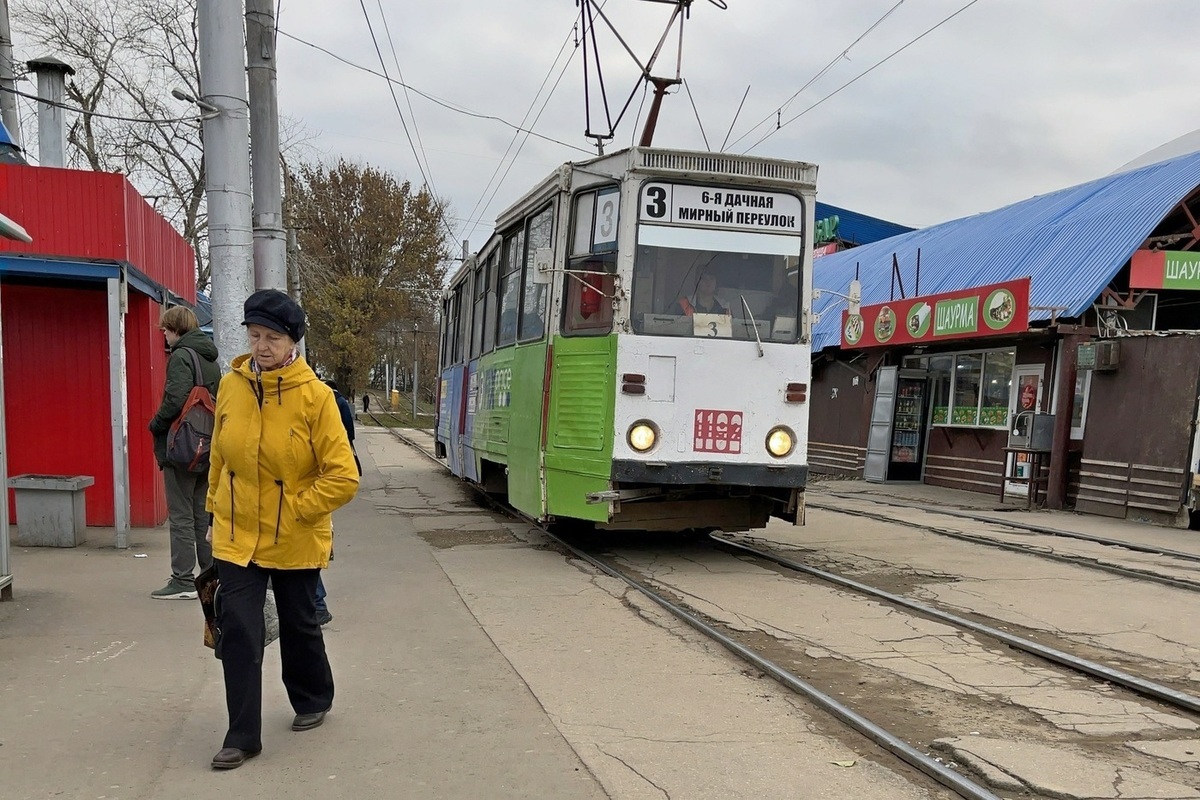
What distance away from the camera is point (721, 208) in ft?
26.8

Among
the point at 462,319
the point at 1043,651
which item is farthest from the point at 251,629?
the point at 462,319

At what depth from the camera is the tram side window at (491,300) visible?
11.4 m

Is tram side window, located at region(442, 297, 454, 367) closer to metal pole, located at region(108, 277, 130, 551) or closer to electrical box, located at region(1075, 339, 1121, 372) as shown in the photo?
metal pole, located at region(108, 277, 130, 551)

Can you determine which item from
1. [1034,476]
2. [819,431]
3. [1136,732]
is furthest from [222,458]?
[819,431]

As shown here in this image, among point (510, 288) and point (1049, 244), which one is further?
point (1049, 244)

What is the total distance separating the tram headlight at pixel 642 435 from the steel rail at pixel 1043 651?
1795 mm

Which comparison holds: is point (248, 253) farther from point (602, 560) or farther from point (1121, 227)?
point (1121, 227)

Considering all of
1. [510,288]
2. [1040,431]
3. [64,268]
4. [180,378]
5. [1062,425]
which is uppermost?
[510,288]

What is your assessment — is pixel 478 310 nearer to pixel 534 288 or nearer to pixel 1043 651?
pixel 534 288

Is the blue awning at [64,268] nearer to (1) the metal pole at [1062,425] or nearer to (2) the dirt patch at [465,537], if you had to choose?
(2) the dirt patch at [465,537]

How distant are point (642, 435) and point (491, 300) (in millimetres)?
4349

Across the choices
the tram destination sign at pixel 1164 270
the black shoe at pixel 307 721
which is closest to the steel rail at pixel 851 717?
the black shoe at pixel 307 721

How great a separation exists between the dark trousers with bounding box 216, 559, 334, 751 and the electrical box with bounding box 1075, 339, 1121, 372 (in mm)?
13173

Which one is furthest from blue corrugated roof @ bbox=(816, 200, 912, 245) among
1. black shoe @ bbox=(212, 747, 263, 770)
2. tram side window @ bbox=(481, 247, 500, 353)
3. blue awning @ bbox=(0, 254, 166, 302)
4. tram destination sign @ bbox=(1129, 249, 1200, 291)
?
black shoe @ bbox=(212, 747, 263, 770)
